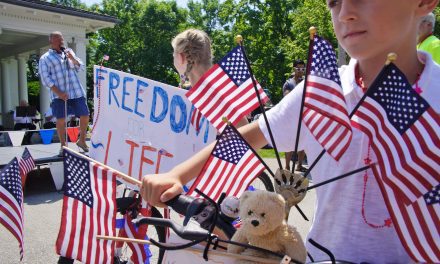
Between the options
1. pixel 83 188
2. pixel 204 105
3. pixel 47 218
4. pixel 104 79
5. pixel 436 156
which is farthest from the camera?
pixel 47 218

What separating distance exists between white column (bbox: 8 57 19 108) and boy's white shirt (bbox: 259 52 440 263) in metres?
24.7

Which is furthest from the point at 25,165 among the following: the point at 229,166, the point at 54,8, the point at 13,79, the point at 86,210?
the point at 13,79

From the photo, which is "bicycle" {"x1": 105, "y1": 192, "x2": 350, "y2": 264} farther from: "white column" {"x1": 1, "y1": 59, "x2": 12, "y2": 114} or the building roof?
"white column" {"x1": 1, "y1": 59, "x2": 12, "y2": 114}

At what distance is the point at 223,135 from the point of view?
4.62ft

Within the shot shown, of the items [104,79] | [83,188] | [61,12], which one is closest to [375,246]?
[83,188]

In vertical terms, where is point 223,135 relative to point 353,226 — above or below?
above

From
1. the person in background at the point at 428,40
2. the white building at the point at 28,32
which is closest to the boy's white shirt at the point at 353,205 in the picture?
the person in background at the point at 428,40

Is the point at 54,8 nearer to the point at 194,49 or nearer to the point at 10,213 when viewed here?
the point at 194,49

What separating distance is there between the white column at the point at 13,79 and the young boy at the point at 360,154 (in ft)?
80.7

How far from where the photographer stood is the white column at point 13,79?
2361cm

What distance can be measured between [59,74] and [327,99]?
7246 millimetres

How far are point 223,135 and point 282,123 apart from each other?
0.88 ft

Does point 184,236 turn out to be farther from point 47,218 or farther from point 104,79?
point 47,218

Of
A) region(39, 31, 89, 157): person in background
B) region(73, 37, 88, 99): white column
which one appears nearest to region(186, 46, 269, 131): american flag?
region(39, 31, 89, 157): person in background
